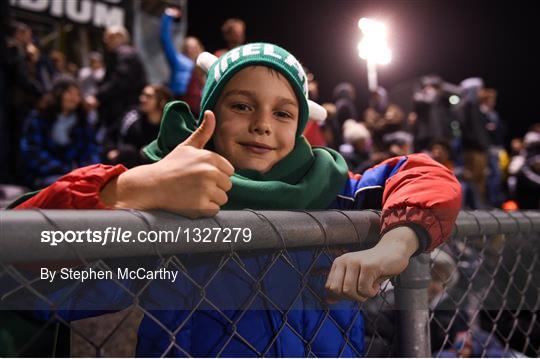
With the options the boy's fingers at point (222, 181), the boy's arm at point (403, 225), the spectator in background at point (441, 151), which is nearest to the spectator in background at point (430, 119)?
the spectator in background at point (441, 151)

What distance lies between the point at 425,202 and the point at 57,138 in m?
3.37

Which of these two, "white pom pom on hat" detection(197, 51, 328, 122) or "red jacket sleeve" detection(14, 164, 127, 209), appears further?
"white pom pom on hat" detection(197, 51, 328, 122)

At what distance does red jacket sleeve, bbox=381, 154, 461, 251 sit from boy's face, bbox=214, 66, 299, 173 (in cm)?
30

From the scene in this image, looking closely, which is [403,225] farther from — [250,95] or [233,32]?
[233,32]

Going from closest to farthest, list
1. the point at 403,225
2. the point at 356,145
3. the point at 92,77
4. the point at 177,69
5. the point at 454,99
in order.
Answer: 1. the point at 403,225
2. the point at 177,69
3. the point at 356,145
4. the point at 454,99
5. the point at 92,77

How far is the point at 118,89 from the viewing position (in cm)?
436

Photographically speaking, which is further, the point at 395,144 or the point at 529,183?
the point at 529,183

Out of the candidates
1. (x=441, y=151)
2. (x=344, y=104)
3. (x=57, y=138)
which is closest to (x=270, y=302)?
(x=57, y=138)

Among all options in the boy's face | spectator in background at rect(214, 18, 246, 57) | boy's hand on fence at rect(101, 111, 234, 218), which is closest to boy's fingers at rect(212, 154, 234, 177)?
boy's hand on fence at rect(101, 111, 234, 218)

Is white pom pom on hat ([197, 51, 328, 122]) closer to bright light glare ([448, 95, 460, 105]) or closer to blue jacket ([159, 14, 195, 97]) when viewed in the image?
blue jacket ([159, 14, 195, 97])

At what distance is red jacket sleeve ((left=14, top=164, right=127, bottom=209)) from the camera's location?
86 cm

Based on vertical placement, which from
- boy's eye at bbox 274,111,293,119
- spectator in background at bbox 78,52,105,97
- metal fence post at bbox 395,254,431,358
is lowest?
spectator in background at bbox 78,52,105,97

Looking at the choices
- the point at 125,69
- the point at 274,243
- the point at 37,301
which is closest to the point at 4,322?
the point at 37,301

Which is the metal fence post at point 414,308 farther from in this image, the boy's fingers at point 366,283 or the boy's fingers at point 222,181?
the boy's fingers at point 222,181
